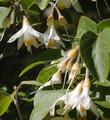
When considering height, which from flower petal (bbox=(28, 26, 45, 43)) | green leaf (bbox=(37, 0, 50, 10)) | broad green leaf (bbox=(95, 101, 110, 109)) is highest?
green leaf (bbox=(37, 0, 50, 10))

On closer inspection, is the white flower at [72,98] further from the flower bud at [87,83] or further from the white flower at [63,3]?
the white flower at [63,3]

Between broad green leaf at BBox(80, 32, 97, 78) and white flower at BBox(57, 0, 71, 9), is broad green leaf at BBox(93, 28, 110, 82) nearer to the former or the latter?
broad green leaf at BBox(80, 32, 97, 78)

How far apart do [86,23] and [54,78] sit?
0.44ft

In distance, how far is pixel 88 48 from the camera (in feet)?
3.44

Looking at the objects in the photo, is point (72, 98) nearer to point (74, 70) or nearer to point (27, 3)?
point (74, 70)

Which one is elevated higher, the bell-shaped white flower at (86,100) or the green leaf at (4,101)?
the bell-shaped white flower at (86,100)

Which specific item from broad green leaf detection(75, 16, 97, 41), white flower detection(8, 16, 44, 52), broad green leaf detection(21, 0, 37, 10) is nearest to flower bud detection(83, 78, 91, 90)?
broad green leaf detection(75, 16, 97, 41)

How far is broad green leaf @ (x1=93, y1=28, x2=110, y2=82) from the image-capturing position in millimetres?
997

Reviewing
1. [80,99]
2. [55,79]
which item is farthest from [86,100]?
[55,79]

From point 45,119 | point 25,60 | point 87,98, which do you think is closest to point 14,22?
point 25,60

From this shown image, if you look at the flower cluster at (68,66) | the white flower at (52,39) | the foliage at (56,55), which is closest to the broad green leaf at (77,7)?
the foliage at (56,55)

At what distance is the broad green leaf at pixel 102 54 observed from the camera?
3.27 ft

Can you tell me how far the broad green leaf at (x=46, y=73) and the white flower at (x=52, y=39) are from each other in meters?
0.06

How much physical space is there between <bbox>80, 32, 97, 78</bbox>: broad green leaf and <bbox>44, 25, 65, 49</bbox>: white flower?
15cm
